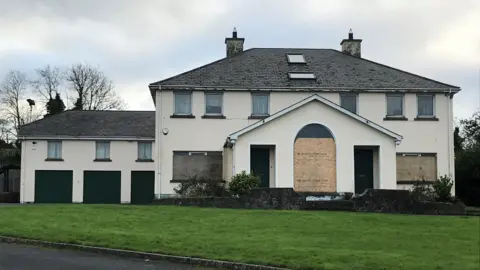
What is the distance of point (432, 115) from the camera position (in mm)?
33375

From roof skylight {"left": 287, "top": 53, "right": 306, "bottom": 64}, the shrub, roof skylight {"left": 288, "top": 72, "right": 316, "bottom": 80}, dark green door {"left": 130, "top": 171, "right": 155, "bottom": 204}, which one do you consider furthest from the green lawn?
dark green door {"left": 130, "top": 171, "right": 155, "bottom": 204}

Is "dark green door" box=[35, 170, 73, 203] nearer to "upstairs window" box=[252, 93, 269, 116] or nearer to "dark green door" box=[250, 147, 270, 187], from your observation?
"upstairs window" box=[252, 93, 269, 116]

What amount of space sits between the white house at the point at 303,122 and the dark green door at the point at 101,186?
1019 cm

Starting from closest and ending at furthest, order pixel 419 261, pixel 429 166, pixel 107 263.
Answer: pixel 419 261, pixel 107 263, pixel 429 166

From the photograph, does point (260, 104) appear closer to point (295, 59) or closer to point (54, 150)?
point (295, 59)

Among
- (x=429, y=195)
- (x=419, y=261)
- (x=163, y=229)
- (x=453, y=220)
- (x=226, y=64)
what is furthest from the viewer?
(x=226, y=64)

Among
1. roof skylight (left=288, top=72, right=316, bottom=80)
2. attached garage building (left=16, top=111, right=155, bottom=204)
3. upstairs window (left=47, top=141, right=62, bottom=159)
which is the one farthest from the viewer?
upstairs window (left=47, top=141, right=62, bottom=159)

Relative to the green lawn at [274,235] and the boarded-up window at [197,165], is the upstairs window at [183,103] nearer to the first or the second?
the boarded-up window at [197,165]

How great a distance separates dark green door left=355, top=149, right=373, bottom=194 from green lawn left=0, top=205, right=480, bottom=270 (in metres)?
11.3

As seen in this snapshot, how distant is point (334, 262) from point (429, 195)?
18774 millimetres

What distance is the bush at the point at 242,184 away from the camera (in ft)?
91.1

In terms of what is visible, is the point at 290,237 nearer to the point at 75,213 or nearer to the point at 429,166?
the point at 75,213

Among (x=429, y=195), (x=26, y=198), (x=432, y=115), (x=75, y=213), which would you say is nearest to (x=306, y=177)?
(x=429, y=195)

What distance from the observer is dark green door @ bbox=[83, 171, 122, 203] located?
41.7 meters
